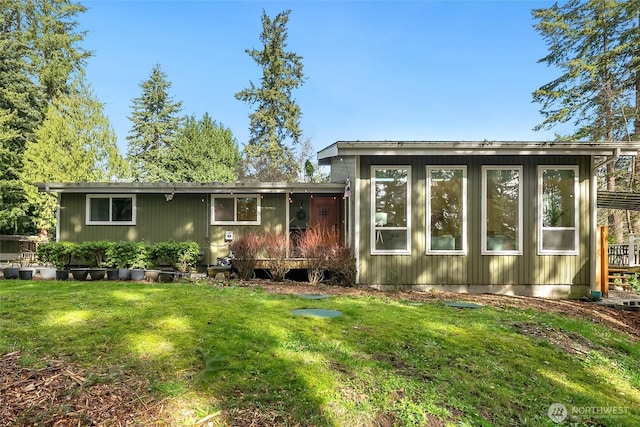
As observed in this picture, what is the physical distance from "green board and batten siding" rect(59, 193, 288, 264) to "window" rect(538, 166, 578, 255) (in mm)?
6817

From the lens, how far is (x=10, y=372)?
2662 millimetres

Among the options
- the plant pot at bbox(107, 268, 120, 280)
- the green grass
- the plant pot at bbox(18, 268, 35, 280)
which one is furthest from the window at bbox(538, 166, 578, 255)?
the plant pot at bbox(18, 268, 35, 280)

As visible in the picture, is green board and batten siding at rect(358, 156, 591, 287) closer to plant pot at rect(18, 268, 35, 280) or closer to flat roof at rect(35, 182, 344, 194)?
flat roof at rect(35, 182, 344, 194)

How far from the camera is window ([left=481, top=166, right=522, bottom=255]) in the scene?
27.2 feet

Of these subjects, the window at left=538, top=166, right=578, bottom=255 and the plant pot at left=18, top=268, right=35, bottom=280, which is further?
the window at left=538, top=166, right=578, bottom=255

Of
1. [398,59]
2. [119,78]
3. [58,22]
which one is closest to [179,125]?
[119,78]

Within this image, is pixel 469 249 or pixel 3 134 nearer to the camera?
pixel 469 249

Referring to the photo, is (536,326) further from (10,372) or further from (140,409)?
(10,372)

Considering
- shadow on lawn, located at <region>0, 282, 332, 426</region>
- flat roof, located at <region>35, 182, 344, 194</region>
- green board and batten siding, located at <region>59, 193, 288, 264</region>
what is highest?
flat roof, located at <region>35, 182, 344, 194</region>

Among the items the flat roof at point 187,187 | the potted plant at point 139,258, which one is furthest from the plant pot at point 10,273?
the flat roof at point 187,187

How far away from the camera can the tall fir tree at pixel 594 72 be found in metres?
16.2

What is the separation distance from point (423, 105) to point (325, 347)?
21.3 m

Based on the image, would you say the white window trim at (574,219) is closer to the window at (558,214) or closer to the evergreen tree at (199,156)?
the window at (558,214)

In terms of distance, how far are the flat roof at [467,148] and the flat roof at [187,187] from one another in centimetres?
276
